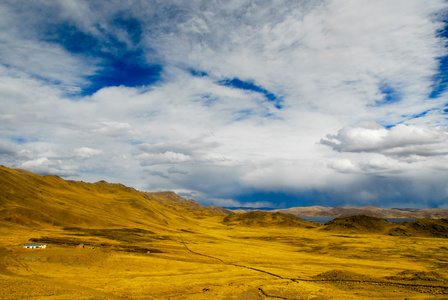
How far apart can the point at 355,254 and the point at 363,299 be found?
107 feet

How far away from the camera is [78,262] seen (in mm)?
27656

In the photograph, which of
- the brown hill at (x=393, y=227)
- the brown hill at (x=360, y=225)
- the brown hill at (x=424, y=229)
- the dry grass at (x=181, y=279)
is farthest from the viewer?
the brown hill at (x=360, y=225)

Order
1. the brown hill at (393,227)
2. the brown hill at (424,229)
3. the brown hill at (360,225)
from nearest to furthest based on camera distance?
the brown hill at (424,229), the brown hill at (393,227), the brown hill at (360,225)

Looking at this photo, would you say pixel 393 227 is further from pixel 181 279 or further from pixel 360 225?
pixel 181 279

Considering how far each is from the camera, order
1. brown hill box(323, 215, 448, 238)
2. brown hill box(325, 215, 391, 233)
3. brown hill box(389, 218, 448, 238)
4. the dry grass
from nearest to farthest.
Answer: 1. the dry grass
2. brown hill box(389, 218, 448, 238)
3. brown hill box(323, 215, 448, 238)
4. brown hill box(325, 215, 391, 233)

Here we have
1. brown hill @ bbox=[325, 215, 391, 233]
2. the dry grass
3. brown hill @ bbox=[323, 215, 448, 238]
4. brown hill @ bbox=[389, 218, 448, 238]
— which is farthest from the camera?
brown hill @ bbox=[325, 215, 391, 233]

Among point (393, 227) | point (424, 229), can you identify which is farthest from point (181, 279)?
point (424, 229)

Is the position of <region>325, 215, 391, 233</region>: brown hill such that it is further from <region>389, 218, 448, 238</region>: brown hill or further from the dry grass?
the dry grass

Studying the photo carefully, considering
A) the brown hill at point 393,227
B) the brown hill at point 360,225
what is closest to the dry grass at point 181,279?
the brown hill at point 393,227

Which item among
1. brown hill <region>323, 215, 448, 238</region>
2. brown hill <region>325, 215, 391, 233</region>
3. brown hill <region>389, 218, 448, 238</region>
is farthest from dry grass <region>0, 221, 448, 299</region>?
brown hill <region>325, 215, 391, 233</region>

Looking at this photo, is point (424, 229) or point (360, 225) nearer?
point (424, 229)

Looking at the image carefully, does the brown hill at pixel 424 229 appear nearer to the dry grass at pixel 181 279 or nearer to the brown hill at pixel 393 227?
the brown hill at pixel 393 227

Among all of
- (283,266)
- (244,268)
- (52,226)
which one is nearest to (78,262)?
(244,268)

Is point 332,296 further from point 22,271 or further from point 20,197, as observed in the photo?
point 20,197
